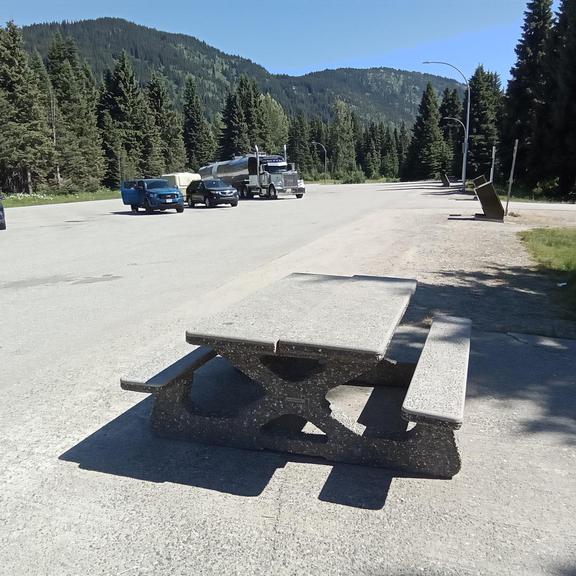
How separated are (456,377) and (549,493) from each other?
29.4 inches

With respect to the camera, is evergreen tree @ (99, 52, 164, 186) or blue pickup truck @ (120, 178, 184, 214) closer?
blue pickup truck @ (120, 178, 184, 214)

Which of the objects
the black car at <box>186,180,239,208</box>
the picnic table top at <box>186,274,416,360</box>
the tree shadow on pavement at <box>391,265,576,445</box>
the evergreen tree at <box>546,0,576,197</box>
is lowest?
the black car at <box>186,180,239,208</box>

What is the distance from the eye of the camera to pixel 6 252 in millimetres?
12594

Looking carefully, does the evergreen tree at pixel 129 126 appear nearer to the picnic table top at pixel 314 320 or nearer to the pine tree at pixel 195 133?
the pine tree at pixel 195 133

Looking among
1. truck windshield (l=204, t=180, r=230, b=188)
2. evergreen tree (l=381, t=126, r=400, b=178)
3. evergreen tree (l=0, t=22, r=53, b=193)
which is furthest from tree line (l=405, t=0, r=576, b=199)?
evergreen tree (l=381, t=126, r=400, b=178)

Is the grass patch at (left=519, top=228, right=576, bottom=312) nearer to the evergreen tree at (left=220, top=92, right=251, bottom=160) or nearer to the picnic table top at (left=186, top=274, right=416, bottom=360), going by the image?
the picnic table top at (left=186, top=274, right=416, bottom=360)

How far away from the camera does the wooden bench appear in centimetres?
251

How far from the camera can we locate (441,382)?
2922mm

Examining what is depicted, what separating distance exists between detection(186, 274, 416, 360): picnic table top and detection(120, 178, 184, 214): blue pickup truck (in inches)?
862

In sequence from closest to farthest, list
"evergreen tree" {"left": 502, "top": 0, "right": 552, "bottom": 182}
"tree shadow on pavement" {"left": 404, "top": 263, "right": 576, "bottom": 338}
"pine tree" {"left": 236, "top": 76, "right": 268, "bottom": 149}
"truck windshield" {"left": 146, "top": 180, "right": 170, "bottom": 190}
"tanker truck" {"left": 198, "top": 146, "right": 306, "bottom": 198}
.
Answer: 1. "tree shadow on pavement" {"left": 404, "top": 263, "right": 576, "bottom": 338}
2. "truck windshield" {"left": 146, "top": 180, "right": 170, "bottom": 190}
3. "tanker truck" {"left": 198, "top": 146, "right": 306, "bottom": 198}
4. "evergreen tree" {"left": 502, "top": 0, "right": 552, "bottom": 182}
5. "pine tree" {"left": 236, "top": 76, "right": 268, "bottom": 149}

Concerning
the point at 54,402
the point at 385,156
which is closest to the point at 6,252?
the point at 54,402

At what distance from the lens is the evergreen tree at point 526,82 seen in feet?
131

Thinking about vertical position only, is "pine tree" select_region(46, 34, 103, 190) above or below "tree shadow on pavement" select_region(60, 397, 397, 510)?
above

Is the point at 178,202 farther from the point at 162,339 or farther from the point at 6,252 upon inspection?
the point at 162,339
